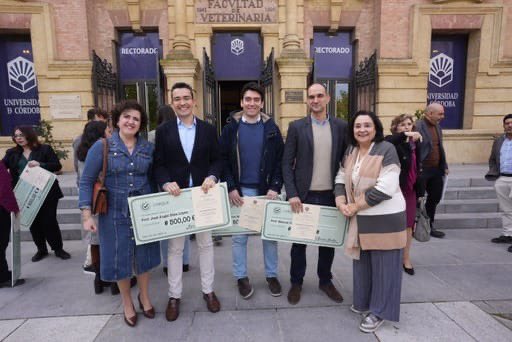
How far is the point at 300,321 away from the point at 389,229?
1230 millimetres

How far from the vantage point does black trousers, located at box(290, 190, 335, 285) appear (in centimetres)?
325

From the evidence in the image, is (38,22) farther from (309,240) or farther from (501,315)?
(501,315)

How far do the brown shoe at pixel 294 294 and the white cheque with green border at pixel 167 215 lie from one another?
3.58ft

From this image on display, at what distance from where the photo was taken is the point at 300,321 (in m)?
3.01

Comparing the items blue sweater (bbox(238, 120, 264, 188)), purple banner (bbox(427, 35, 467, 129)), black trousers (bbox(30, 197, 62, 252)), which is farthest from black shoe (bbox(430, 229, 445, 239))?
black trousers (bbox(30, 197, 62, 252))

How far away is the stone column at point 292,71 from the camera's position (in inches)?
342

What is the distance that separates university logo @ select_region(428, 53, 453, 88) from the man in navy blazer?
935 cm

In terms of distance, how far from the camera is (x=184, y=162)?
3.07 meters

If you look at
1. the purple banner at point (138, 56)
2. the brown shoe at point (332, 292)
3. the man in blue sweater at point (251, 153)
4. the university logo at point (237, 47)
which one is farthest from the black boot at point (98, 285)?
the university logo at point (237, 47)

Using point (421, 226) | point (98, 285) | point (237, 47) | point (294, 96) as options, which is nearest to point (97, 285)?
point (98, 285)

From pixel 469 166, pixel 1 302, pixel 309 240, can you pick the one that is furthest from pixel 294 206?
pixel 469 166

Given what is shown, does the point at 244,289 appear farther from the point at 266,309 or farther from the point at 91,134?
the point at 91,134

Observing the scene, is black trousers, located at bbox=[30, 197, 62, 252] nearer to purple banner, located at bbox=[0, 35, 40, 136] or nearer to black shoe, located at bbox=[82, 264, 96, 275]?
black shoe, located at bbox=[82, 264, 96, 275]

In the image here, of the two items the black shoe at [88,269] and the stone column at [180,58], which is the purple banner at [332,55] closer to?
the stone column at [180,58]
